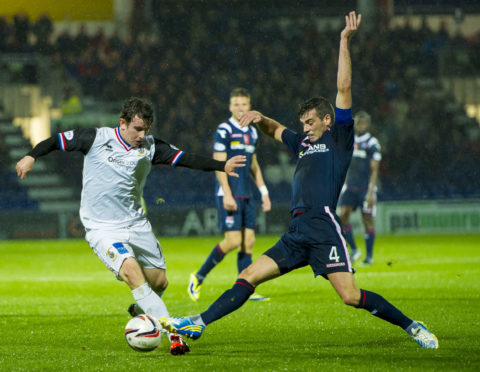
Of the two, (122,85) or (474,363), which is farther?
(122,85)

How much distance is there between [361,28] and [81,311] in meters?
21.1

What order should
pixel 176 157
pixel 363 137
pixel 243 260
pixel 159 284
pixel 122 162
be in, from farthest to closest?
pixel 363 137, pixel 243 260, pixel 159 284, pixel 176 157, pixel 122 162

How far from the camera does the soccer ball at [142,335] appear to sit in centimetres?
545

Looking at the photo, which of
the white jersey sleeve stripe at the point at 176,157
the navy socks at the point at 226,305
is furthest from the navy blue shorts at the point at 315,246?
the white jersey sleeve stripe at the point at 176,157

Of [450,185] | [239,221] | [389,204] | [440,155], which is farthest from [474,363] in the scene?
[440,155]

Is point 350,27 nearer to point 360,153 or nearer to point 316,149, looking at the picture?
point 316,149

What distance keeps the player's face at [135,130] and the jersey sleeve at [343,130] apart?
141 centimetres

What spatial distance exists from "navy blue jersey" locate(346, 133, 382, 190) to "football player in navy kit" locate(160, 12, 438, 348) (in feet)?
21.9

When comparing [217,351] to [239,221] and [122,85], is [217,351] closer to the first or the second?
[239,221]

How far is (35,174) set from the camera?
2266 cm

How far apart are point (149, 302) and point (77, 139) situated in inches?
53.2

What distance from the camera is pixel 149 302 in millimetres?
5742

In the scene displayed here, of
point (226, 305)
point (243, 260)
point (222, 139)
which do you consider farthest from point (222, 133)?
point (226, 305)

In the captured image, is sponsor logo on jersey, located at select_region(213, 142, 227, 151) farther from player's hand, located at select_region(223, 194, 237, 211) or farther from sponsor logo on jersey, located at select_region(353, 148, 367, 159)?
sponsor logo on jersey, located at select_region(353, 148, 367, 159)
